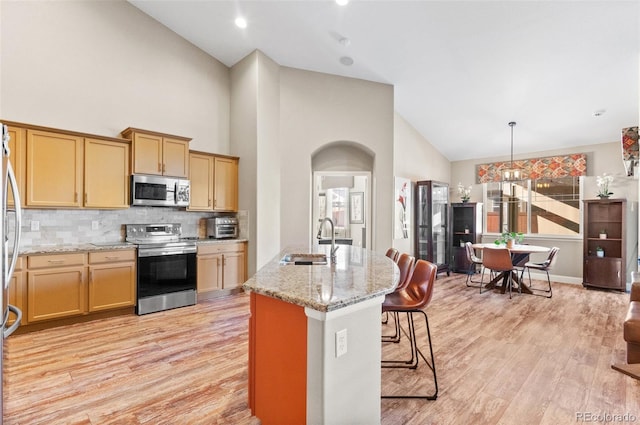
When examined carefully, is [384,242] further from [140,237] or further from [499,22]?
[140,237]

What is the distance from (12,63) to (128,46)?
1.31 m

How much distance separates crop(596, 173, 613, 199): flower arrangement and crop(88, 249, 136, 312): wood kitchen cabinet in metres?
7.53

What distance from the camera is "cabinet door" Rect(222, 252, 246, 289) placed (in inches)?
188

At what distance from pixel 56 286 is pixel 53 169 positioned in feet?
4.28

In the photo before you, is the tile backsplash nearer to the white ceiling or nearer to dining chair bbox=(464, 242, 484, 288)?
the white ceiling

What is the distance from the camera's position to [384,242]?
532cm

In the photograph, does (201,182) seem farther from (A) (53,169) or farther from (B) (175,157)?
(A) (53,169)

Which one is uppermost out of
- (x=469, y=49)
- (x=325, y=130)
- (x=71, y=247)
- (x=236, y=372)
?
(x=469, y=49)

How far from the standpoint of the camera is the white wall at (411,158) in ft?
20.7

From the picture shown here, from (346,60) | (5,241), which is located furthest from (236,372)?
(346,60)

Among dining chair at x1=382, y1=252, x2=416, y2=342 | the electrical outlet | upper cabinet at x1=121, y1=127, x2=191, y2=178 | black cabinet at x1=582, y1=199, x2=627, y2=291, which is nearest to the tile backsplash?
upper cabinet at x1=121, y1=127, x2=191, y2=178

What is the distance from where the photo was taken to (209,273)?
180 inches

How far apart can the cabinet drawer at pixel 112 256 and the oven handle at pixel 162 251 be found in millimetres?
98

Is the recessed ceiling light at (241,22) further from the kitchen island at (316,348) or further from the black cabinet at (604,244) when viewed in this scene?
the black cabinet at (604,244)
